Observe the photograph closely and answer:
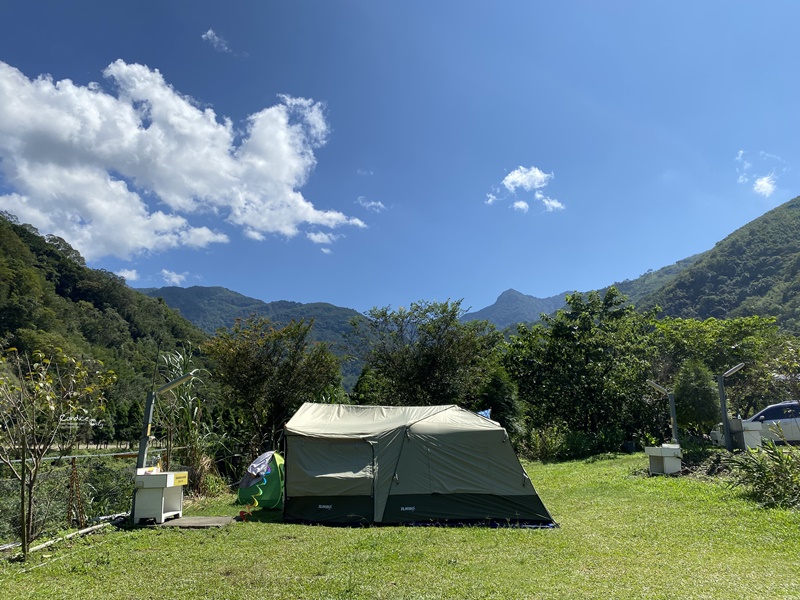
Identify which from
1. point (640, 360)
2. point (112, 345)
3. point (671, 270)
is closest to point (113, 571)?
point (640, 360)

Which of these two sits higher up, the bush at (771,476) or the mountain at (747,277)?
the mountain at (747,277)

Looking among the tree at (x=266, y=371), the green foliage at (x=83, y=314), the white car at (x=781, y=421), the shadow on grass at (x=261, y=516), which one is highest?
the green foliage at (x=83, y=314)

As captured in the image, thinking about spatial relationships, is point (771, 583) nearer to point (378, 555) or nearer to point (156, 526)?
point (378, 555)

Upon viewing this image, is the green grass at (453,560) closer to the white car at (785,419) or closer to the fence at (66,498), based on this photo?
the fence at (66,498)

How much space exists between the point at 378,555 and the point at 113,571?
9.31 ft

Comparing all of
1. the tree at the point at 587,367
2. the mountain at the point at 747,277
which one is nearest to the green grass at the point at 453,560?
the tree at the point at 587,367

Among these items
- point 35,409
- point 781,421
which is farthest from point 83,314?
point 781,421

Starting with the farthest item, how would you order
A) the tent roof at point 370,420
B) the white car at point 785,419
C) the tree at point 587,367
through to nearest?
1. the tree at point 587,367
2. the white car at point 785,419
3. the tent roof at point 370,420

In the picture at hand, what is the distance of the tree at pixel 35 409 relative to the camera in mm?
5547

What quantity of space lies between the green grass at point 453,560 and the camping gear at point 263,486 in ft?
4.57

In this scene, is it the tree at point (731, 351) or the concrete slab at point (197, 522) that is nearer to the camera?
the concrete slab at point (197, 522)

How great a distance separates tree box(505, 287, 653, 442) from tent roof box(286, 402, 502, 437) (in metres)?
11.0

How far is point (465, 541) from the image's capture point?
20.7ft

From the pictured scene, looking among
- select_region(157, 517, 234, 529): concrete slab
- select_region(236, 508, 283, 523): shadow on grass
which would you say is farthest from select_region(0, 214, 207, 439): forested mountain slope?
select_region(157, 517, 234, 529): concrete slab
